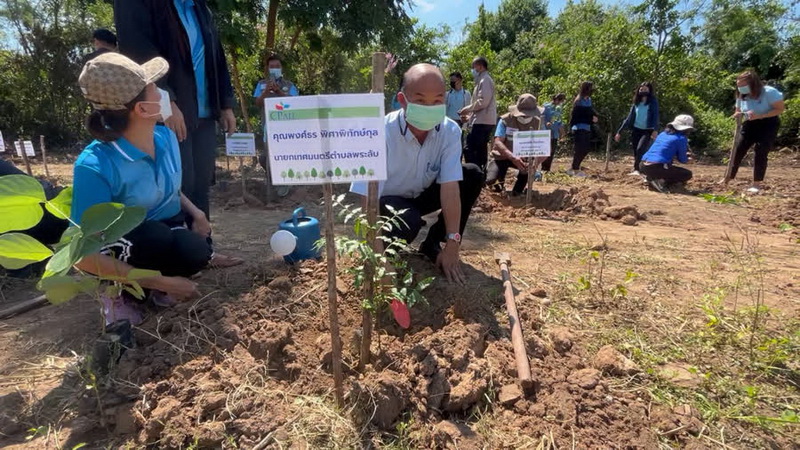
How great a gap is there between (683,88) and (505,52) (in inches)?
410

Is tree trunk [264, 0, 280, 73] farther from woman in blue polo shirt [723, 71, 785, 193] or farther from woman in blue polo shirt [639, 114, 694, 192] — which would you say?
woman in blue polo shirt [723, 71, 785, 193]

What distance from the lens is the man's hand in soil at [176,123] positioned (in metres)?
2.50

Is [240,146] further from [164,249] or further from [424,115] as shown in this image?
[424,115]

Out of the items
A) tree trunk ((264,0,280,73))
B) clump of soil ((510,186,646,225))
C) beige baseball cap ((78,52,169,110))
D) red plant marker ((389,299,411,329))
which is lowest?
clump of soil ((510,186,646,225))

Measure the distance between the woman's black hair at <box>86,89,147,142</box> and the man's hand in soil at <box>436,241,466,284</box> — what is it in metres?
1.72

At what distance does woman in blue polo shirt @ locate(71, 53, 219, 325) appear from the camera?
73.1 inches

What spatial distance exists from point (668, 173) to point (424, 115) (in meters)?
6.10

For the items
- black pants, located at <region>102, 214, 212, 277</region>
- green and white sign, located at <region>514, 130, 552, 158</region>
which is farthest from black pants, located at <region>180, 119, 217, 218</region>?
green and white sign, located at <region>514, 130, 552, 158</region>

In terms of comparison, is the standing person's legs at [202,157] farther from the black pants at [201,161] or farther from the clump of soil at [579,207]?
the clump of soil at [579,207]

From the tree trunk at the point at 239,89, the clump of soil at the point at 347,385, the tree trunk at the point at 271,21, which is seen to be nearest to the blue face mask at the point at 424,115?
the clump of soil at the point at 347,385

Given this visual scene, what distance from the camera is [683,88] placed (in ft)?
39.8

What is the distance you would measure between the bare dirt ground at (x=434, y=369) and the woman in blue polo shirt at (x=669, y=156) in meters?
4.11

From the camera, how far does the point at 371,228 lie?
1.67 meters

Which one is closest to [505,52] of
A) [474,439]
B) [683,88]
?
[683,88]
